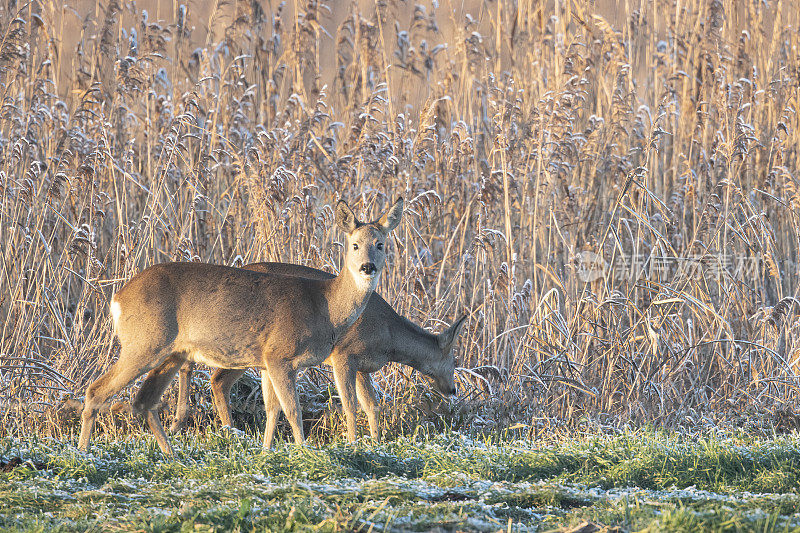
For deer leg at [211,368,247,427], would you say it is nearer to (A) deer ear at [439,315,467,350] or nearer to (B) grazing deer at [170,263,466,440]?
(B) grazing deer at [170,263,466,440]

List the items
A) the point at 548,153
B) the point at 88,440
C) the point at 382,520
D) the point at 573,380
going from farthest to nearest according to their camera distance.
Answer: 1. the point at 548,153
2. the point at 573,380
3. the point at 88,440
4. the point at 382,520

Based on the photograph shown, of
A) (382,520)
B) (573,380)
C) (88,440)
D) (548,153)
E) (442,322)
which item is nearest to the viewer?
(382,520)

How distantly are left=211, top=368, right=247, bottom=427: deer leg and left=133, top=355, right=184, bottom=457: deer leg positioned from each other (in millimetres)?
646

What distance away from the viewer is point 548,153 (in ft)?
27.1

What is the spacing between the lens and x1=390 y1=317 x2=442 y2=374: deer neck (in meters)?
6.89

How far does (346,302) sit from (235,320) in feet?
2.36

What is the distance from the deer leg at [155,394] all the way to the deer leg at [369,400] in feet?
4.21

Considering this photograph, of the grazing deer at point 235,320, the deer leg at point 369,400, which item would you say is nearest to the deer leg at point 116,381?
the grazing deer at point 235,320

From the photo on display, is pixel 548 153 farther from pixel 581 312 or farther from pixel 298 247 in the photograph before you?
pixel 298 247

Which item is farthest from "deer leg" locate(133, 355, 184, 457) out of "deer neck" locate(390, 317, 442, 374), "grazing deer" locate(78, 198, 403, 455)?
"deer neck" locate(390, 317, 442, 374)

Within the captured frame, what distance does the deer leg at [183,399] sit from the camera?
6641 mm

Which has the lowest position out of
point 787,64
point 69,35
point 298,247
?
point 298,247

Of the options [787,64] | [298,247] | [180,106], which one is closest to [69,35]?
[180,106]

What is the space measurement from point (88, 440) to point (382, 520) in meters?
2.62
